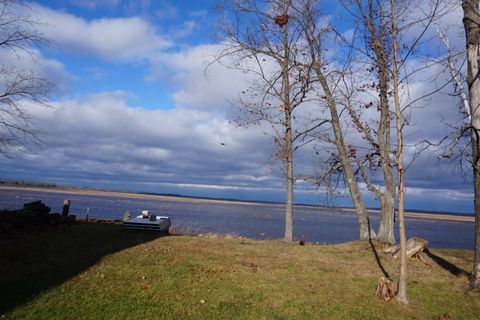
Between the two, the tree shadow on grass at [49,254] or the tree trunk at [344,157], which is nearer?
the tree shadow on grass at [49,254]

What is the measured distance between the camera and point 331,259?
555 inches

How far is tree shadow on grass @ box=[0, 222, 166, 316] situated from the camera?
8.35 meters

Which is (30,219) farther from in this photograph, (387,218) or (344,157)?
(387,218)

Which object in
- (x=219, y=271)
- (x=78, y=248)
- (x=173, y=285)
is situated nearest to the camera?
(x=173, y=285)

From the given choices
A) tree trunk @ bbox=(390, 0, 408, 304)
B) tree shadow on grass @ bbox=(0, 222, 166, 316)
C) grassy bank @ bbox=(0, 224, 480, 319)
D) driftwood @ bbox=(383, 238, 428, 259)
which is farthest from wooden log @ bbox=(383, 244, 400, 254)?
tree shadow on grass @ bbox=(0, 222, 166, 316)

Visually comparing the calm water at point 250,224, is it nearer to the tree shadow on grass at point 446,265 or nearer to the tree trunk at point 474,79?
the tree shadow on grass at point 446,265

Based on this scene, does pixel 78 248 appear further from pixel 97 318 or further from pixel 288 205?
pixel 288 205

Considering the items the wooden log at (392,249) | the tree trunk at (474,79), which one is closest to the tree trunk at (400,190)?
the tree trunk at (474,79)

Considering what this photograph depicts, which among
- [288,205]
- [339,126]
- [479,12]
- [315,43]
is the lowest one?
[288,205]

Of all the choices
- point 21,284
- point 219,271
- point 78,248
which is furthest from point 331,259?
point 21,284

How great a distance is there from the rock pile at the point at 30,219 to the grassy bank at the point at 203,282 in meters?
1.08

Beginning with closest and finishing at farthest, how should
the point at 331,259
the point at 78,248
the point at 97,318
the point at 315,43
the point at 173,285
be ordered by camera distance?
the point at 97,318, the point at 173,285, the point at 78,248, the point at 331,259, the point at 315,43

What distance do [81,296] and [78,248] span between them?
519 cm

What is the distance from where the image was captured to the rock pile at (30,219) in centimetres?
1526
